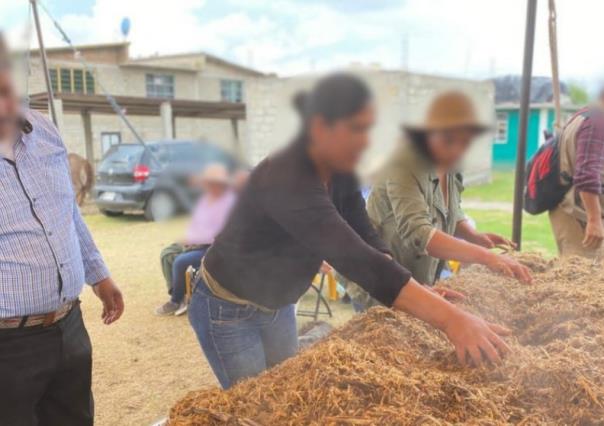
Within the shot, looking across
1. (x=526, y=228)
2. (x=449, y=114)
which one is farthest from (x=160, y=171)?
(x=526, y=228)

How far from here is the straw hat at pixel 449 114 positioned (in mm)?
718

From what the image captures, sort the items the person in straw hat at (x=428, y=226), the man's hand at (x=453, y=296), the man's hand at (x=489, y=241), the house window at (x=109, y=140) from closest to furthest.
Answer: the house window at (x=109, y=140) < the person in straw hat at (x=428, y=226) < the man's hand at (x=453, y=296) < the man's hand at (x=489, y=241)

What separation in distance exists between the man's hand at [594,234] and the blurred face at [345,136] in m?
2.57

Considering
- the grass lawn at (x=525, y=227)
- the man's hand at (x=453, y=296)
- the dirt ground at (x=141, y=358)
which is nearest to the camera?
the man's hand at (x=453, y=296)

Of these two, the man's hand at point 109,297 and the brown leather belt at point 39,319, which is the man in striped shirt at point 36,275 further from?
the man's hand at point 109,297

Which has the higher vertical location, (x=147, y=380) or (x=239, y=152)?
(x=239, y=152)

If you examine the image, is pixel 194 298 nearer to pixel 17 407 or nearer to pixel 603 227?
pixel 17 407

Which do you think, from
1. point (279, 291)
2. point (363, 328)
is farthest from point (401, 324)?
point (279, 291)

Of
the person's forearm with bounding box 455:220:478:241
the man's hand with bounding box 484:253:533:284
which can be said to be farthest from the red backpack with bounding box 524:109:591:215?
the man's hand with bounding box 484:253:533:284

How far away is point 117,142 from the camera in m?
0.82

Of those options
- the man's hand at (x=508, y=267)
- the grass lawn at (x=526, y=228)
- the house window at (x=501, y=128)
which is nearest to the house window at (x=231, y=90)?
the house window at (x=501, y=128)

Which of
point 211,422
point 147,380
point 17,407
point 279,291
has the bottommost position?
point 147,380

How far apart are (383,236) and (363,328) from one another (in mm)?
664

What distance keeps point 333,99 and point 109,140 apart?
395 millimetres
